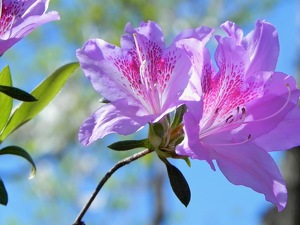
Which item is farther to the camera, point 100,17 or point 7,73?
point 100,17

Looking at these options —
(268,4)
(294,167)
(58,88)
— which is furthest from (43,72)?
(58,88)

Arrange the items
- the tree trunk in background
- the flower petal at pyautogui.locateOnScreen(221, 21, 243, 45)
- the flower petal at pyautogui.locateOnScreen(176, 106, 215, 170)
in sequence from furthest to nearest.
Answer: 1. the tree trunk in background
2. the flower petal at pyautogui.locateOnScreen(221, 21, 243, 45)
3. the flower petal at pyautogui.locateOnScreen(176, 106, 215, 170)

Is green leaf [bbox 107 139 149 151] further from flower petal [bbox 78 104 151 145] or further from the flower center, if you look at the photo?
the flower center

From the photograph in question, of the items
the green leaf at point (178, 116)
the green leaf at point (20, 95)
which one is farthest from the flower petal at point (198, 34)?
the green leaf at point (20, 95)

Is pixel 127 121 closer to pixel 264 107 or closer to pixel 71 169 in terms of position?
pixel 264 107

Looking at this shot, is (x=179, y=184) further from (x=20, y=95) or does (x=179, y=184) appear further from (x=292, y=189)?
(x=292, y=189)

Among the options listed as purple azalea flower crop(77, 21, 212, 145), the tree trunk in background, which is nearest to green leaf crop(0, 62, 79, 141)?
purple azalea flower crop(77, 21, 212, 145)

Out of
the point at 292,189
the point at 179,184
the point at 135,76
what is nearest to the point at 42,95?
the point at 135,76
